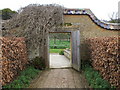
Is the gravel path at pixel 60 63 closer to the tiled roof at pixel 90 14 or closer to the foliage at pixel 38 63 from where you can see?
the foliage at pixel 38 63

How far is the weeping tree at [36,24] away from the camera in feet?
33.1

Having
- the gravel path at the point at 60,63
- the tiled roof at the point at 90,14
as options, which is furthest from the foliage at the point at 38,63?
the tiled roof at the point at 90,14

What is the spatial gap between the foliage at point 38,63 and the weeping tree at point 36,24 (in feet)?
1.10

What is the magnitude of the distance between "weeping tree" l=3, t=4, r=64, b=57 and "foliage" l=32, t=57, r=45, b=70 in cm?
33

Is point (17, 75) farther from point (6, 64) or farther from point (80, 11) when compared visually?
point (80, 11)

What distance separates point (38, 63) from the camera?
10.0 m

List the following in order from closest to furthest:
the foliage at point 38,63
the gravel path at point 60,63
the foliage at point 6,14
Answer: the foliage at point 38,63 < the gravel path at point 60,63 < the foliage at point 6,14

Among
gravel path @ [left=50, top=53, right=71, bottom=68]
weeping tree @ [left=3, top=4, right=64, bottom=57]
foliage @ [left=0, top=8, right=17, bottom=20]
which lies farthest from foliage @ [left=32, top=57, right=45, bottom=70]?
foliage @ [left=0, top=8, right=17, bottom=20]

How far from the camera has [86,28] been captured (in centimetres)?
1073

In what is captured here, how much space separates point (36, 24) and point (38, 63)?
2171 millimetres

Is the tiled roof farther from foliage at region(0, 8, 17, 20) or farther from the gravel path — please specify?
foliage at region(0, 8, 17, 20)

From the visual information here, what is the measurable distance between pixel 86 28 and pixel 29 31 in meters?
3.34

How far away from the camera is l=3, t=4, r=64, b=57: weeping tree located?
10.1 m

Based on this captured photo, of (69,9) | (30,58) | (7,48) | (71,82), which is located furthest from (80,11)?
(7,48)
